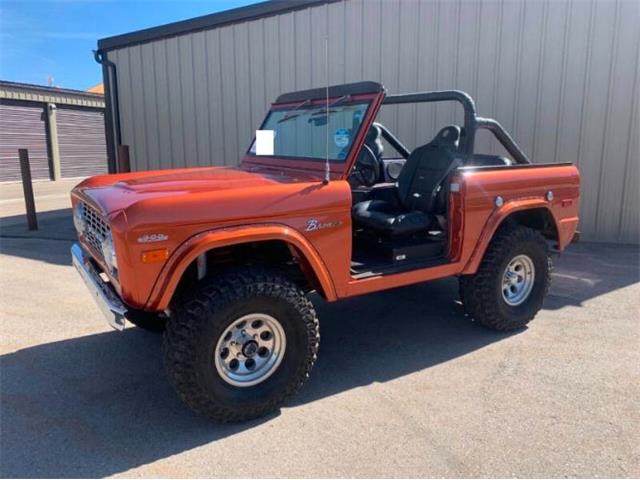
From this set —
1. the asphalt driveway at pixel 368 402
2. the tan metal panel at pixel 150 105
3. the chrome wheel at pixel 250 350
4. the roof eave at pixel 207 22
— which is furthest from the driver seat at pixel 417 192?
the tan metal panel at pixel 150 105

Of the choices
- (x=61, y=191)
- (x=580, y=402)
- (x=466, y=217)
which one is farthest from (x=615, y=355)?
(x=61, y=191)

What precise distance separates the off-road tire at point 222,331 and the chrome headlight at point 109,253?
393 millimetres

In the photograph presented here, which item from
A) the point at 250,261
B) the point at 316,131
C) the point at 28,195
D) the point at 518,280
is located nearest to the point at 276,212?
the point at 250,261

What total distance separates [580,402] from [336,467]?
1597 millimetres

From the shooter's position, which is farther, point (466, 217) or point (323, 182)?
point (466, 217)

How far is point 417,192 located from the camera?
435 cm

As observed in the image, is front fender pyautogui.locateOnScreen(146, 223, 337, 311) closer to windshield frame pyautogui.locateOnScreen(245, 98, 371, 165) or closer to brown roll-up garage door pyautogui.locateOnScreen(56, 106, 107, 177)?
windshield frame pyautogui.locateOnScreen(245, 98, 371, 165)

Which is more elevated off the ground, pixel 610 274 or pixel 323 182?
pixel 323 182

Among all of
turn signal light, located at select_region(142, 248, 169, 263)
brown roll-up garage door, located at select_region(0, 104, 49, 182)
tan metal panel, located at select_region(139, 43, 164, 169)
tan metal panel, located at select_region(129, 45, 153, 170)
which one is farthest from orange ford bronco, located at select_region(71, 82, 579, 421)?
brown roll-up garage door, located at select_region(0, 104, 49, 182)

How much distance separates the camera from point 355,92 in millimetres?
3795

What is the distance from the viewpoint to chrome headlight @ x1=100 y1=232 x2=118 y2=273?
8.92 feet

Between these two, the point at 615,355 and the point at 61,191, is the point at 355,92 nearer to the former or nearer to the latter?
the point at 615,355

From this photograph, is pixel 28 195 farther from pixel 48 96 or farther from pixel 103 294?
pixel 48 96

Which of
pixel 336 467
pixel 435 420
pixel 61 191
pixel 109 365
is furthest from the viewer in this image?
pixel 61 191
